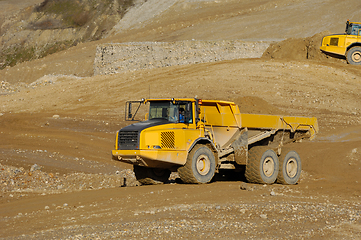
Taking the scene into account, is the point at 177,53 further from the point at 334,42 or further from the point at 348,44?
the point at 348,44

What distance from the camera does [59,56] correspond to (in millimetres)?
51312

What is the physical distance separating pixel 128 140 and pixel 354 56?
25.9 metres

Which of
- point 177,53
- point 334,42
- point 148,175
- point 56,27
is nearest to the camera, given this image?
point 148,175

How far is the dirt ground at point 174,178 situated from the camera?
9.12 metres

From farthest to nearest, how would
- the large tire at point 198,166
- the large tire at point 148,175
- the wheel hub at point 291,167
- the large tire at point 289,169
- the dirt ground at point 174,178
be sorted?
the wheel hub at point 291,167
the large tire at point 289,169
the large tire at point 148,175
the large tire at point 198,166
the dirt ground at point 174,178

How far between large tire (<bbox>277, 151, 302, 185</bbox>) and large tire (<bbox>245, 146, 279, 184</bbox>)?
12.3 inches

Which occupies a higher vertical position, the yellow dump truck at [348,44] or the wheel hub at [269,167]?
the yellow dump truck at [348,44]

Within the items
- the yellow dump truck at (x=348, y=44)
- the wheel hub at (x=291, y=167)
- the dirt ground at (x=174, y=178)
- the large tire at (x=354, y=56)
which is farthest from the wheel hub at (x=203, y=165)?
the large tire at (x=354, y=56)

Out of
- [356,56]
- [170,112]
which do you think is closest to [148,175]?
[170,112]

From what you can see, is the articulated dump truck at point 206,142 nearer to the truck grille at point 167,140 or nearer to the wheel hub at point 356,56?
the truck grille at point 167,140

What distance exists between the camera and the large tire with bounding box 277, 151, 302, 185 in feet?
48.7

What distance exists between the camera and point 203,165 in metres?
13.2

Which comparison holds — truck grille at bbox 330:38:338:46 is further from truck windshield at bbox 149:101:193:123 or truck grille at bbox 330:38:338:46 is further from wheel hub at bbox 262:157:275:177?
truck windshield at bbox 149:101:193:123

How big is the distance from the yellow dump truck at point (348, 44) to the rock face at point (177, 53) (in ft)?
24.3
